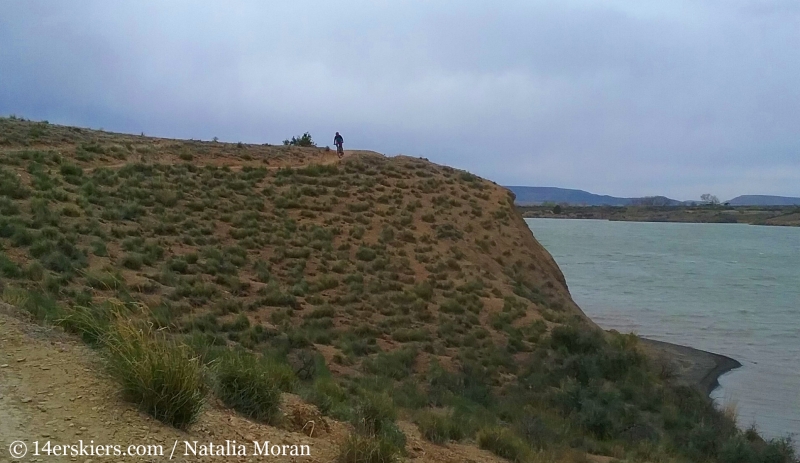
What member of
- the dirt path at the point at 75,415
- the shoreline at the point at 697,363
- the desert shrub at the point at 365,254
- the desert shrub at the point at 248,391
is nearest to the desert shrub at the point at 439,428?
the dirt path at the point at 75,415

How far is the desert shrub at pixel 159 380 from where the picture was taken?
16.4ft

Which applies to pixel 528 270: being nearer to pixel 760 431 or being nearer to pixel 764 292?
pixel 760 431

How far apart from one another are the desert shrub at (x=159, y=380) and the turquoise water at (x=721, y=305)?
49.6 feet

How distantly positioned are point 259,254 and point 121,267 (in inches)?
189

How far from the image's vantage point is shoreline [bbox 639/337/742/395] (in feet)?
69.0

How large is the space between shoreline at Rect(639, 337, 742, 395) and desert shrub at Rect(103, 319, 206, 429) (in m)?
A: 17.6

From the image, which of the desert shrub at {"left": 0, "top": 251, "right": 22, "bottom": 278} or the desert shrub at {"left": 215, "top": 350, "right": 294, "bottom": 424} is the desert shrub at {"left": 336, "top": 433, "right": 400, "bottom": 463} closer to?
the desert shrub at {"left": 215, "top": 350, "right": 294, "bottom": 424}

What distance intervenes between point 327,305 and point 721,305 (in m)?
28.0

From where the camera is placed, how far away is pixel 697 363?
78.2ft

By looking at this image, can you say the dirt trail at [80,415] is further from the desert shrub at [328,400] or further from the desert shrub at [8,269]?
the desert shrub at [8,269]

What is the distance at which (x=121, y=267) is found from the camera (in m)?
14.7

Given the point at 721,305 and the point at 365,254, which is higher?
the point at 365,254

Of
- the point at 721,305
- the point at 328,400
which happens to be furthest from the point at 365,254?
the point at 721,305

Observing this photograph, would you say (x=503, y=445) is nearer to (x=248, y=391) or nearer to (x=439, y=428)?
(x=439, y=428)
